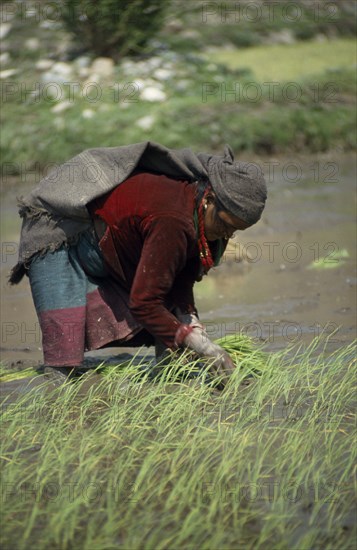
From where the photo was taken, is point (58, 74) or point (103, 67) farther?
point (103, 67)

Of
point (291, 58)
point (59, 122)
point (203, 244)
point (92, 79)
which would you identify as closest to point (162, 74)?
point (92, 79)

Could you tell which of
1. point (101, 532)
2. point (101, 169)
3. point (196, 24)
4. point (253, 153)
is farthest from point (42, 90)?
point (101, 532)

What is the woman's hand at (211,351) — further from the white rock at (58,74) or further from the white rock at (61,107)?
the white rock at (58,74)

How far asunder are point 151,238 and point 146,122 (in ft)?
19.5

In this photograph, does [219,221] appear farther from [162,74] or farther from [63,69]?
[63,69]

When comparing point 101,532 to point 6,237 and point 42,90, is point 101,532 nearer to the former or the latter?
point 6,237

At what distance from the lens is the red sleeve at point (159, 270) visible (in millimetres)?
4297

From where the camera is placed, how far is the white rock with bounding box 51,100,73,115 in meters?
10.3

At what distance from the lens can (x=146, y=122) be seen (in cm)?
1010

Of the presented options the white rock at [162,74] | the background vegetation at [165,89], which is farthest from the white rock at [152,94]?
the white rock at [162,74]

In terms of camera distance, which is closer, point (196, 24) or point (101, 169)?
point (101, 169)

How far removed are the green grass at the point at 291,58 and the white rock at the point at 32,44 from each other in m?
2.02

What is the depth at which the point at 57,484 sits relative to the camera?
12.4 feet

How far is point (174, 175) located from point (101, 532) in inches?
68.6
